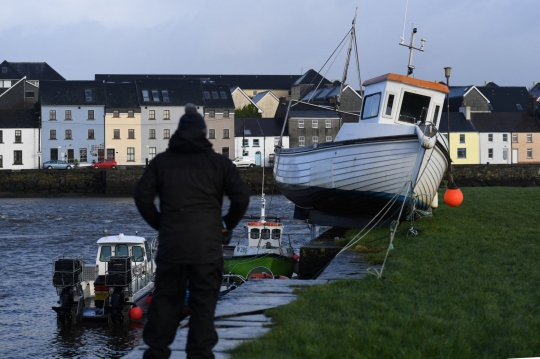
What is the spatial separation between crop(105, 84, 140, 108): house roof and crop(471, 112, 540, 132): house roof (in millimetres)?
41229

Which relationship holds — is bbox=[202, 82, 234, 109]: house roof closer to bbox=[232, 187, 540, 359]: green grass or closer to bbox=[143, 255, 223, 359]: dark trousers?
bbox=[232, 187, 540, 359]: green grass

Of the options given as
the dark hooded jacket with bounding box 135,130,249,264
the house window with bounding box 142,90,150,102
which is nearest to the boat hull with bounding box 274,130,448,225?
the dark hooded jacket with bounding box 135,130,249,264

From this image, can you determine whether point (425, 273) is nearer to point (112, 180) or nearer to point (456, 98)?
point (112, 180)

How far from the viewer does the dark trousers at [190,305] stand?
22.1 ft

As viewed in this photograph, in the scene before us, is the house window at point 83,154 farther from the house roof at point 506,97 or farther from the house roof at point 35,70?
the house roof at point 506,97

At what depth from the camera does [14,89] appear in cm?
11038

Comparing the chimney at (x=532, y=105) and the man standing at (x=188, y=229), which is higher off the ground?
the chimney at (x=532, y=105)

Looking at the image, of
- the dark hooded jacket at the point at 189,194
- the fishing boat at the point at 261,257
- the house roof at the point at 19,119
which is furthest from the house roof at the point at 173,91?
the dark hooded jacket at the point at 189,194

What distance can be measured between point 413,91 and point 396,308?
14626 millimetres

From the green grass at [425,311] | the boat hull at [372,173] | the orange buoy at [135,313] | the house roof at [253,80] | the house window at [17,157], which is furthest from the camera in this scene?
the house roof at [253,80]

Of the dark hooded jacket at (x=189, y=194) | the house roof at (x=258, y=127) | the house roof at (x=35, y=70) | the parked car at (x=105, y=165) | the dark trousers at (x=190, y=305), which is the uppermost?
the house roof at (x=35, y=70)

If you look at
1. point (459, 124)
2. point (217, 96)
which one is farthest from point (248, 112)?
point (459, 124)

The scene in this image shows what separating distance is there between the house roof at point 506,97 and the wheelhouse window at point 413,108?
349 ft

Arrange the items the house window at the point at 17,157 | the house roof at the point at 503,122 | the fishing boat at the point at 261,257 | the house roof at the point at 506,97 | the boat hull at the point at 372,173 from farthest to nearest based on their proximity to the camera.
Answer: the house roof at the point at 506,97 → the house roof at the point at 503,122 → the house window at the point at 17,157 → the fishing boat at the point at 261,257 → the boat hull at the point at 372,173
